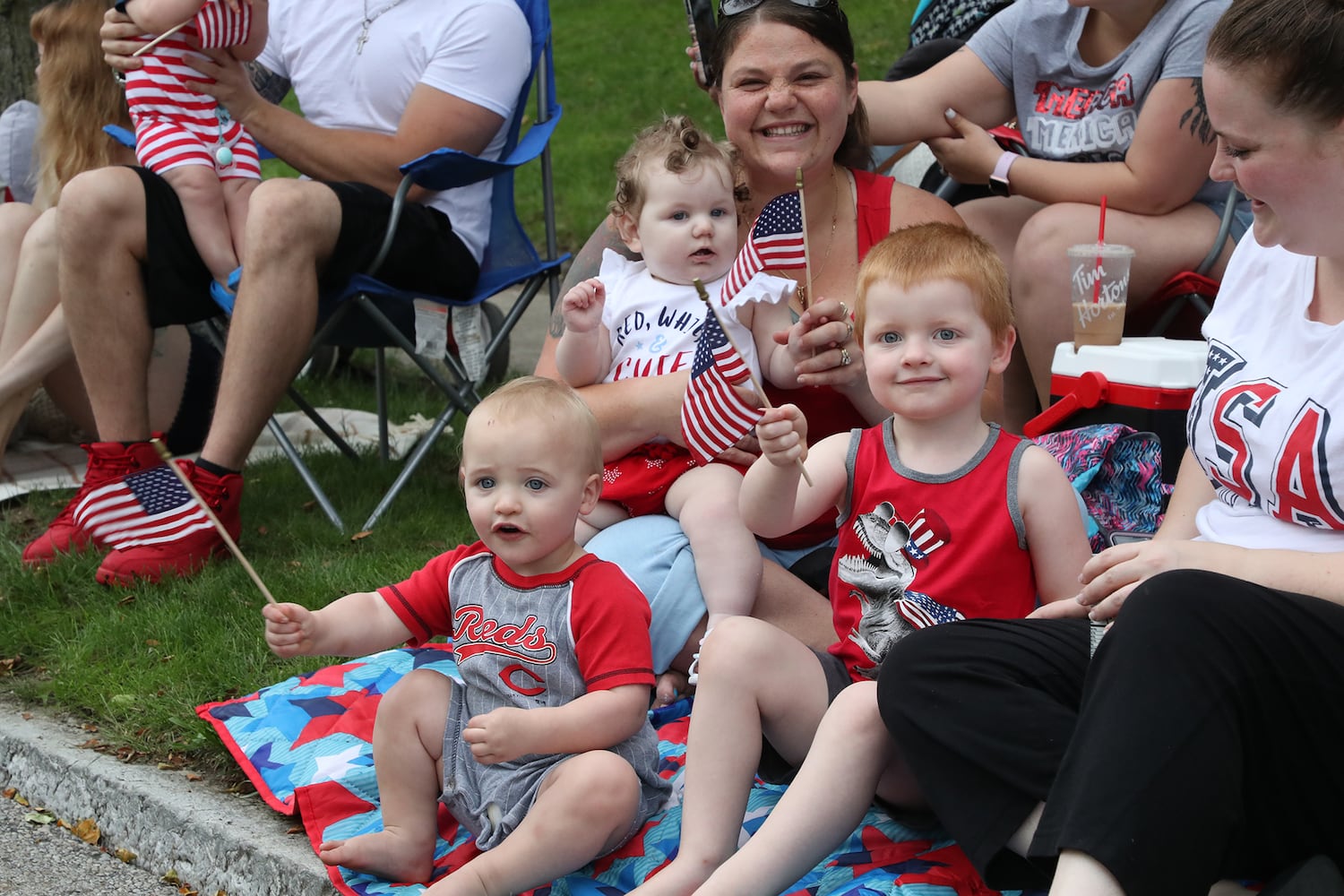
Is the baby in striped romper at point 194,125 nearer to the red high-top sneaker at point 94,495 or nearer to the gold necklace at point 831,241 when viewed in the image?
the red high-top sneaker at point 94,495

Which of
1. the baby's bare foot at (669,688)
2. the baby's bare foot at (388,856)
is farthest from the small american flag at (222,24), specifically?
the baby's bare foot at (388,856)

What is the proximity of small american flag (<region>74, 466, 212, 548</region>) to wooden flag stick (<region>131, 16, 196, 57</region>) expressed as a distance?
3.69ft

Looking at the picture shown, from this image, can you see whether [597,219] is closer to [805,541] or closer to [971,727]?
[805,541]

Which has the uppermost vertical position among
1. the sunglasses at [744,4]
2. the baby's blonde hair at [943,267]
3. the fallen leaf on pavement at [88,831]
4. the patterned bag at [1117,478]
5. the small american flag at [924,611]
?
the sunglasses at [744,4]

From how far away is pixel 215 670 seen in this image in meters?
3.04

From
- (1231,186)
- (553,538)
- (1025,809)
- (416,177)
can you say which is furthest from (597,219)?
(1025,809)

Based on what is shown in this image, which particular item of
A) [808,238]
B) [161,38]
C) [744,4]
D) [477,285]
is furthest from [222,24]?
[808,238]

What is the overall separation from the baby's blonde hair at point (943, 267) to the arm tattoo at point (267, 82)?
9.04 feet

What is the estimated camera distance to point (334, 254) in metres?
3.87

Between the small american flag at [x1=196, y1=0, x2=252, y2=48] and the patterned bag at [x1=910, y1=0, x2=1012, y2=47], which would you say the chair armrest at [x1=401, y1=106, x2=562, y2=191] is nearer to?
the small american flag at [x1=196, y1=0, x2=252, y2=48]

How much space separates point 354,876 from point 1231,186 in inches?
91.1

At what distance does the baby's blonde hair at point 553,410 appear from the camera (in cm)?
224

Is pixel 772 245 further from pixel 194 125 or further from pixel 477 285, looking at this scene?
pixel 194 125

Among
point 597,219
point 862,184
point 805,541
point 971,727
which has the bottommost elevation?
point 597,219
